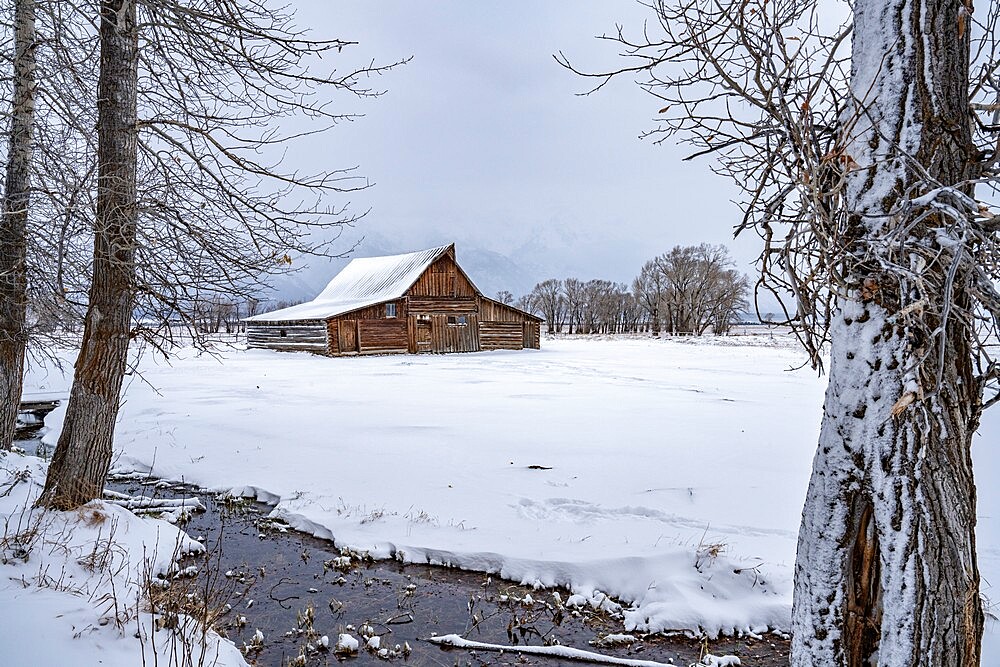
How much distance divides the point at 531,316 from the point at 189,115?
28715 millimetres

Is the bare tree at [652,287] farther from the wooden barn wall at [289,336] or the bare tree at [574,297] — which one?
the wooden barn wall at [289,336]

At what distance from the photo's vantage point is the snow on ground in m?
3.42

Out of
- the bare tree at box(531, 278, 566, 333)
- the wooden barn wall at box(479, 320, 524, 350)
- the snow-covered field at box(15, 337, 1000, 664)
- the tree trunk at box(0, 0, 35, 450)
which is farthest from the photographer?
the bare tree at box(531, 278, 566, 333)

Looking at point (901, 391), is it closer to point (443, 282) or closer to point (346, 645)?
point (346, 645)

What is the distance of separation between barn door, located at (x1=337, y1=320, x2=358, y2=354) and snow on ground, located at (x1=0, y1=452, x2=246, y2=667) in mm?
22092

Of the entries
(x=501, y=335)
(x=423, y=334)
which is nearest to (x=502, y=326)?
(x=501, y=335)

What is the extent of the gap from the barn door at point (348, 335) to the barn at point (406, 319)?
2 cm

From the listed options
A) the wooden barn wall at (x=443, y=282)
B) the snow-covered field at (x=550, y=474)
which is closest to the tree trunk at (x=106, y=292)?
the snow-covered field at (x=550, y=474)

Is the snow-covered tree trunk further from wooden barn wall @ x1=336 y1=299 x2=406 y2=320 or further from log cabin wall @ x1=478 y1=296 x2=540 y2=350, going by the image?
log cabin wall @ x1=478 y1=296 x2=540 y2=350

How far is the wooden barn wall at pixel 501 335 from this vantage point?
33.1 metres

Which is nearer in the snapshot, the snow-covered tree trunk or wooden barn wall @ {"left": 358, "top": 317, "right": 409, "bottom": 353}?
the snow-covered tree trunk

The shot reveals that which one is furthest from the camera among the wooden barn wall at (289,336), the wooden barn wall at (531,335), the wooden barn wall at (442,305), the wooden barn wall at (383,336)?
the wooden barn wall at (531,335)

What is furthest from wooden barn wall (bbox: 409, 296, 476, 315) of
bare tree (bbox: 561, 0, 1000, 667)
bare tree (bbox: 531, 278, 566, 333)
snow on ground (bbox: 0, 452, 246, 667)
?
bare tree (bbox: 531, 278, 566, 333)

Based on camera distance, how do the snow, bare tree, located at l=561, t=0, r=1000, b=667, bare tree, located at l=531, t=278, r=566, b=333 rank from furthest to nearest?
bare tree, located at l=531, t=278, r=566, b=333 < the snow < bare tree, located at l=561, t=0, r=1000, b=667
